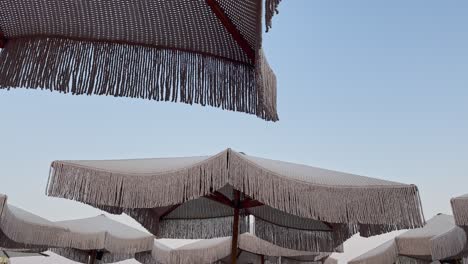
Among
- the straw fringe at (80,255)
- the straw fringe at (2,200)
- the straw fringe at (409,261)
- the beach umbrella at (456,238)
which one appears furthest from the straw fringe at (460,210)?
the straw fringe at (80,255)

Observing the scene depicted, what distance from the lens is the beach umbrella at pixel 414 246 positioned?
5.99 meters

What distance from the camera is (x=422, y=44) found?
14.0 meters

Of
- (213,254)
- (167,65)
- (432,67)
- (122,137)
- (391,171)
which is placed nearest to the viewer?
(167,65)

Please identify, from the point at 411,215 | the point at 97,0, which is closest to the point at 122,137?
the point at 411,215

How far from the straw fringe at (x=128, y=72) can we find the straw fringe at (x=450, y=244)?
159 inches

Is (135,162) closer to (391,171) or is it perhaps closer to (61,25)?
(61,25)

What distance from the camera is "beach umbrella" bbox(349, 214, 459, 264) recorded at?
599 centimetres

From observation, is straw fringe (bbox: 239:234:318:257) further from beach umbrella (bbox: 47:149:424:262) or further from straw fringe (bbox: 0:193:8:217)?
beach umbrella (bbox: 47:149:424:262)

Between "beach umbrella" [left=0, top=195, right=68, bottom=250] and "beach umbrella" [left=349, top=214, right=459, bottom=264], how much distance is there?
4559 mm

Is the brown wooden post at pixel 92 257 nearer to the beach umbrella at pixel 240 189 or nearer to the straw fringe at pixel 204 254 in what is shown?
the straw fringe at pixel 204 254

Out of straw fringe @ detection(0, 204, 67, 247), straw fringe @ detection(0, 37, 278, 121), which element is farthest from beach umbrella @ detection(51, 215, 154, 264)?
straw fringe @ detection(0, 37, 278, 121)

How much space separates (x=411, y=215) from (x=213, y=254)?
452 centimetres

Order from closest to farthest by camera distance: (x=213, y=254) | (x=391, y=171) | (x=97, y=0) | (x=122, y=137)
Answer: (x=97, y=0), (x=213, y=254), (x=122, y=137), (x=391, y=171)

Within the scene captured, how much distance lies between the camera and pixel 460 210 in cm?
420
